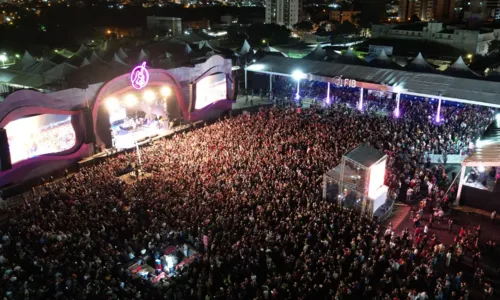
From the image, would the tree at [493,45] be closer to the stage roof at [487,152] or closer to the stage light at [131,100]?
the stage roof at [487,152]

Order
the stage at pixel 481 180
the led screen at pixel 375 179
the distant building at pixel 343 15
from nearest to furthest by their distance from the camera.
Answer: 1. the led screen at pixel 375 179
2. the stage at pixel 481 180
3. the distant building at pixel 343 15

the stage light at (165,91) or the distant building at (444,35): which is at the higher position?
the distant building at (444,35)

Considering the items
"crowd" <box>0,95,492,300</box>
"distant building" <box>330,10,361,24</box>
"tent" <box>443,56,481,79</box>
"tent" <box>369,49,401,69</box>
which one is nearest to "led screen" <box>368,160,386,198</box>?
"crowd" <box>0,95,492,300</box>

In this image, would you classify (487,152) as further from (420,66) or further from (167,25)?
(167,25)

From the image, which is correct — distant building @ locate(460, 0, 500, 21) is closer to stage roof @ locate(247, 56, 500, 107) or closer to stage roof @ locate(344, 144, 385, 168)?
stage roof @ locate(247, 56, 500, 107)

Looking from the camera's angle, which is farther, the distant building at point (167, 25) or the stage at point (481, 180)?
the distant building at point (167, 25)

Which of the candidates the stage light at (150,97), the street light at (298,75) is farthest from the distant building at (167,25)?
the stage light at (150,97)
